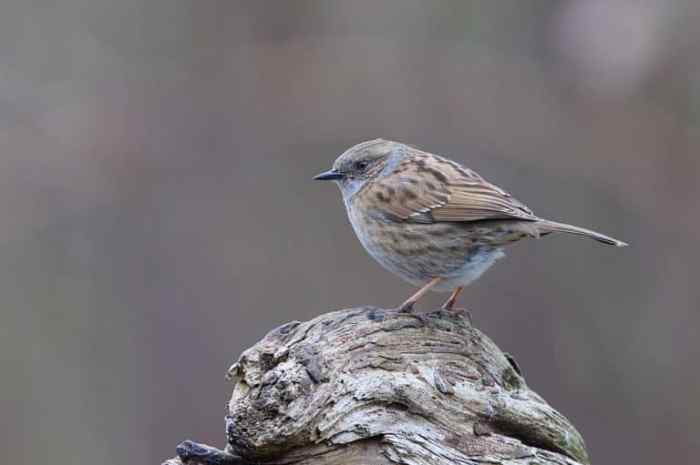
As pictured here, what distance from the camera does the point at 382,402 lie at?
5125 mm

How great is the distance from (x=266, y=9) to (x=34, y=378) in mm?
4170

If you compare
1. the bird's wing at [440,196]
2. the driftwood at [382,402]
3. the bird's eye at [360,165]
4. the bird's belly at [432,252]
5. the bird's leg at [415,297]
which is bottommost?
the driftwood at [382,402]

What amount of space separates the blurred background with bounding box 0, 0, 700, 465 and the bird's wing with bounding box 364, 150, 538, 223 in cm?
208

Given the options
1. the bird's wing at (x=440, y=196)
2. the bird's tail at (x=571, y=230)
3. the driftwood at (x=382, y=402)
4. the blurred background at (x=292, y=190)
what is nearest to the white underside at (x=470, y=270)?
the bird's wing at (x=440, y=196)

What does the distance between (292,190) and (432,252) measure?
13.9 ft

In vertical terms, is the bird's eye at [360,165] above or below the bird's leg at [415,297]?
above

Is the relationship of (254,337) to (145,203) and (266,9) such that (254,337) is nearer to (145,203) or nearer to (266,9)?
(145,203)

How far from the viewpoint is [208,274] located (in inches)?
408

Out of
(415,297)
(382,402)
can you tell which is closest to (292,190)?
(415,297)

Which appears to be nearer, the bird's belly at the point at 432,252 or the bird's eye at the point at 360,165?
the bird's belly at the point at 432,252

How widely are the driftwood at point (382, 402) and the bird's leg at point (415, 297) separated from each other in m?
0.10

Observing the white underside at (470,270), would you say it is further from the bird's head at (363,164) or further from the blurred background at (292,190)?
the blurred background at (292,190)

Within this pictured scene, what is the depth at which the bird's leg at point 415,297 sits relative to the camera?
590 cm

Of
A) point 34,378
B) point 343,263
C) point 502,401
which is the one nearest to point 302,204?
point 343,263
